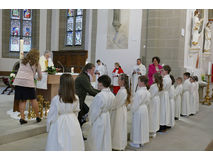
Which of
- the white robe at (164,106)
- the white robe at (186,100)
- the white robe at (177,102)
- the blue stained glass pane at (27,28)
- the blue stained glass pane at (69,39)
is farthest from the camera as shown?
the blue stained glass pane at (27,28)

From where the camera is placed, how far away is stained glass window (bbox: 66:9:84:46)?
15.0 meters

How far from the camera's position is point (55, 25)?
1547 cm

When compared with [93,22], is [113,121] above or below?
below

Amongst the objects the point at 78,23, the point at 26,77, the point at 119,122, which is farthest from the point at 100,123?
the point at 78,23

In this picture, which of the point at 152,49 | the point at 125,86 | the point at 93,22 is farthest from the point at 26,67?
the point at 93,22

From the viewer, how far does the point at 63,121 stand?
2.91 m

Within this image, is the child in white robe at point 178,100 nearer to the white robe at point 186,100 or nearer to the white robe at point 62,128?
the white robe at point 186,100

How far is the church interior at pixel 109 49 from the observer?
4.65 meters

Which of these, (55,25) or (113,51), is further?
(55,25)

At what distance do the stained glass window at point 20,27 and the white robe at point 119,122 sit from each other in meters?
13.1

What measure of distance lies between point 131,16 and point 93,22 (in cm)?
223

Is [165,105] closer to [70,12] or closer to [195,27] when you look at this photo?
[195,27]

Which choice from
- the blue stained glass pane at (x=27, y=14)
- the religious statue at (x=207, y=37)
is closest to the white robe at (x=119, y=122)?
the religious statue at (x=207, y=37)
